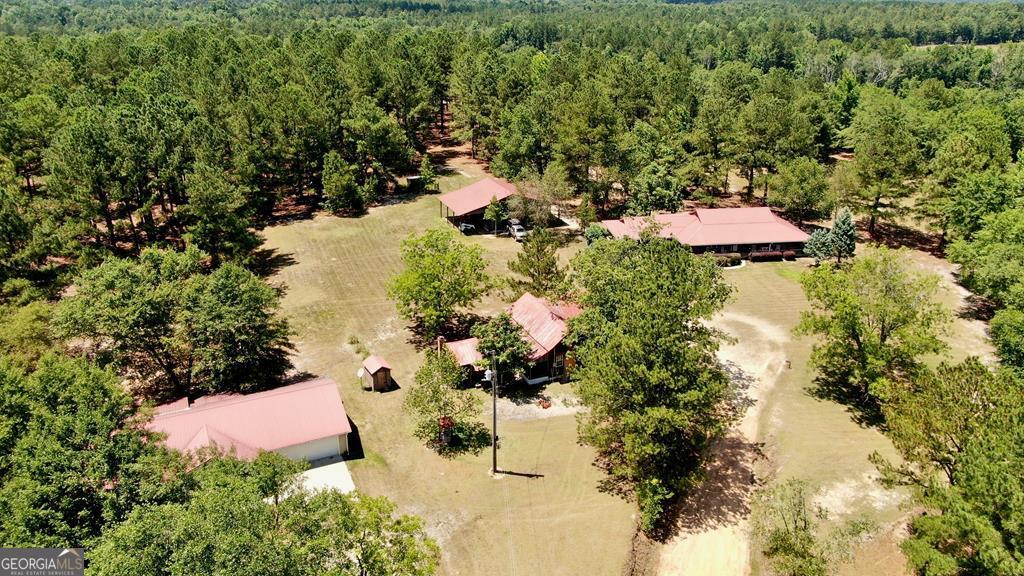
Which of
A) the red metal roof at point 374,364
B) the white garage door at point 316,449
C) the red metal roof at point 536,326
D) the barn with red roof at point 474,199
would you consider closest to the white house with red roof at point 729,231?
the barn with red roof at point 474,199

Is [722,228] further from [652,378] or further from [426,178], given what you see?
[652,378]

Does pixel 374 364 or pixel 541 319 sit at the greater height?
pixel 541 319


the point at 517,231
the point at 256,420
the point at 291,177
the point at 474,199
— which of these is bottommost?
the point at 256,420

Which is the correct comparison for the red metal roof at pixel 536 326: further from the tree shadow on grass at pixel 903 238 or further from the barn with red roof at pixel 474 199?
the tree shadow on grass at pixel 903 238

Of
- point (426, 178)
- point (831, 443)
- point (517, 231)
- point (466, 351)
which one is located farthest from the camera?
point (426, 178)

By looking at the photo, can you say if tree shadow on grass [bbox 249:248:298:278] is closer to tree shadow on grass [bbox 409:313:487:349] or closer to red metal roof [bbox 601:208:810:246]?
tree shadow on grass [bbox 409:313:487:349]

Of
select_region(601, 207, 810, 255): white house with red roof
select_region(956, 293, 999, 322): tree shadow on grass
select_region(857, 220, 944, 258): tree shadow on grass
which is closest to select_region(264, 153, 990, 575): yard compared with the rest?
select_region(956, 293, 999, 322): tree shadow on grass

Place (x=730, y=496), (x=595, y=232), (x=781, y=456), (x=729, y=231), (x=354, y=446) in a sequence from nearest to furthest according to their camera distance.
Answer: (x=730, y=496)
(x=781, y=456)
(x=354, y=446)
(x=595, y=232)
(x=729, y=231)

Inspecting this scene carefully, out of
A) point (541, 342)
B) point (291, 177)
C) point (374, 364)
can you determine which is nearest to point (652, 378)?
point (541, 342)

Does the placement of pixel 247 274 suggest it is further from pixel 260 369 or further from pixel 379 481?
pixel 379 481
